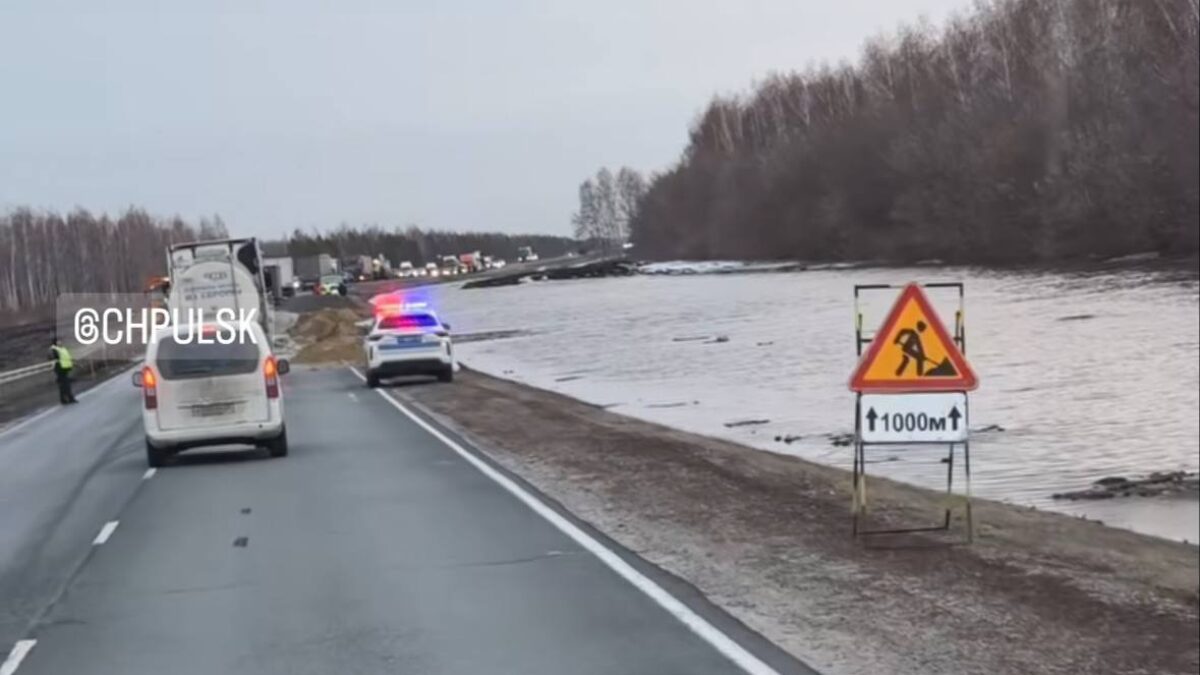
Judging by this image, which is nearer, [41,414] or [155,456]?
[155,456]

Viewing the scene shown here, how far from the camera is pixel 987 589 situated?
10195 mm

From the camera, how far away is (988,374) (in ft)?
97.4

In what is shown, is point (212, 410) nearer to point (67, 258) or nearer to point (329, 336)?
point (67, 258)

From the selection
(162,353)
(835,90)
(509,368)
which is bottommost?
(509,368)

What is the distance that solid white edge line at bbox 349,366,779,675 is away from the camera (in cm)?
846

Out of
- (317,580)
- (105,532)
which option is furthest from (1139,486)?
(105,532)

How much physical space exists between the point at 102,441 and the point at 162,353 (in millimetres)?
6662

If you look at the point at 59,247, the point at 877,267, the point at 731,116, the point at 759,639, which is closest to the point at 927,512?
the point at 759,639

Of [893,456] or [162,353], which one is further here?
[162,353]

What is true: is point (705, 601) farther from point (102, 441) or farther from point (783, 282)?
point (783, 282)

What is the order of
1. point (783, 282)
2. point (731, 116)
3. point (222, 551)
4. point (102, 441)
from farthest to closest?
point (731, 116)
point (783, 282)
point (102, 441)
point (222, 551)

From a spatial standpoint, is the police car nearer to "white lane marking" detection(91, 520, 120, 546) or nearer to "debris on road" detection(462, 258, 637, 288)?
"white lane marking" detection(91, 520, 120, 546)

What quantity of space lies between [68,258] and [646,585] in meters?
35.8

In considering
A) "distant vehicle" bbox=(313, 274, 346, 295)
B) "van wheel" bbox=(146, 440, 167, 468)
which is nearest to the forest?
"van wheel" bbox=(146, 440, 167, 468)
